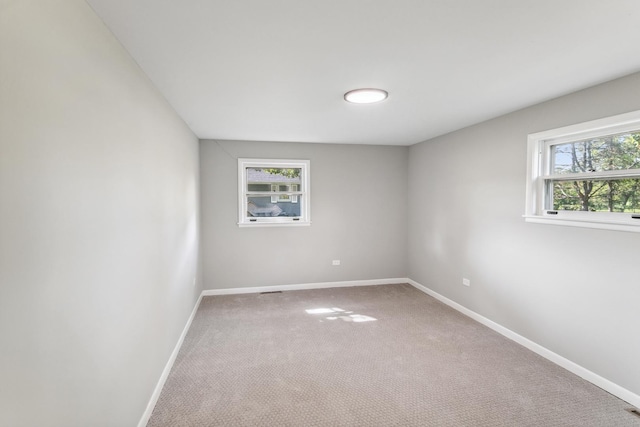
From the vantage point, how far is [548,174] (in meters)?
2.90

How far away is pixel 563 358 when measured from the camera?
8.73 feet

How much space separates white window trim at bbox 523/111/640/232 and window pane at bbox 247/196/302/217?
3.13m

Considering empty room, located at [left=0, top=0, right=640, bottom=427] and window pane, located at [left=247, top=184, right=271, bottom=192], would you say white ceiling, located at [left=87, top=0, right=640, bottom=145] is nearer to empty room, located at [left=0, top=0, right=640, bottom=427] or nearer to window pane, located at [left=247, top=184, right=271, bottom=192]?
empty room, located at [left=0, top=0, right=640, bottom=427]

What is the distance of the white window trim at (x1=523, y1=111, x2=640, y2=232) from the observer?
2236 mm

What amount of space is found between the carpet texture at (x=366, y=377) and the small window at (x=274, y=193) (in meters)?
1.53

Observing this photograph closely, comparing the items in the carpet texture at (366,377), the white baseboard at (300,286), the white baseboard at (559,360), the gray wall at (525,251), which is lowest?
the carpet texture at (366,377)

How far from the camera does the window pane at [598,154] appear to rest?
2.31 m

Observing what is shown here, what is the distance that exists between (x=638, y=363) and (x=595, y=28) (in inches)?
88.4

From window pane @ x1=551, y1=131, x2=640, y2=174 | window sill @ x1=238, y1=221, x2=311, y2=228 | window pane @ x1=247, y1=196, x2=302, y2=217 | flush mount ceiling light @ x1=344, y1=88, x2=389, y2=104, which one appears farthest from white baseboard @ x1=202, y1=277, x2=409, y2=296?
flush mount ceiling light @ x1=344, y1=88, x2=389, y2=104

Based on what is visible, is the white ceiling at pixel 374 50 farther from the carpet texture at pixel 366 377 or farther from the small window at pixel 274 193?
the carpet texture at pixel 366 377

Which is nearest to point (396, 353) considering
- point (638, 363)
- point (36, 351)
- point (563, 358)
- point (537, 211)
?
point (563, 358)

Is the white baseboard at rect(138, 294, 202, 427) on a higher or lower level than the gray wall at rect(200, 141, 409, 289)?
lower

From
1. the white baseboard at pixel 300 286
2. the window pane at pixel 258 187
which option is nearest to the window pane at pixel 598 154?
the white baseboard at pixel 300 286

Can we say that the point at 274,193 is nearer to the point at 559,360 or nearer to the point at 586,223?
the point at 586,223
